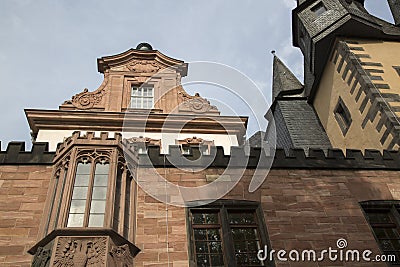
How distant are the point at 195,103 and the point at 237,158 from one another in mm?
5433

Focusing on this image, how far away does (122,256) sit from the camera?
294 inches

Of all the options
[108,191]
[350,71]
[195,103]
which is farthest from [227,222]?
[350,71]

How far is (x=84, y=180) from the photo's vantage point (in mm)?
8383

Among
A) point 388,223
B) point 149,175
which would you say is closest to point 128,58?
point 149,175

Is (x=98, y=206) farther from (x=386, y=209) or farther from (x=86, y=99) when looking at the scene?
(x=86, y=99)

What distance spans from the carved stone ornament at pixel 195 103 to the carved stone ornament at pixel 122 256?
26.2 ft

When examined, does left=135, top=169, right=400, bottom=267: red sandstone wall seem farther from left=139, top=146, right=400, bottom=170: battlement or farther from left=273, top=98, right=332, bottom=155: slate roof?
left=273, top=98, right=332, bottom=155: slate roof

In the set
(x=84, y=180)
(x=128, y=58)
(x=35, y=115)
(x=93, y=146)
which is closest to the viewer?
(x=84, y=180)

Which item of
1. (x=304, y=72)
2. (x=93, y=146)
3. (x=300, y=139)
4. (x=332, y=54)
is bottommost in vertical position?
(x=93, y=146)

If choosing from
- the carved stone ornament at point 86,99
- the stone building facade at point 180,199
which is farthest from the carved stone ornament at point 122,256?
the carved stone ornament at point 86,99

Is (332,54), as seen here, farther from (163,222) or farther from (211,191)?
(163,222)

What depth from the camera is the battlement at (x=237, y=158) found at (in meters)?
9.61

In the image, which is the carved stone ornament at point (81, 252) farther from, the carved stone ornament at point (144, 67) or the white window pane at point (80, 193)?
the carved stone ornament at point (144, 67)

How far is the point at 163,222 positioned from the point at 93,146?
→ 2155mm
